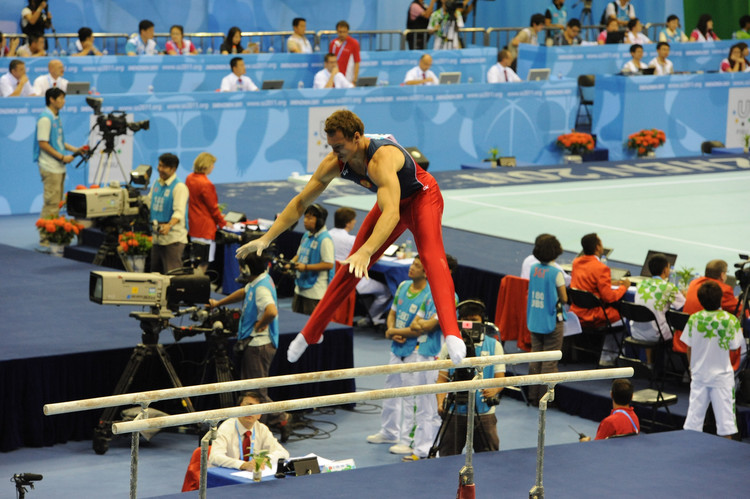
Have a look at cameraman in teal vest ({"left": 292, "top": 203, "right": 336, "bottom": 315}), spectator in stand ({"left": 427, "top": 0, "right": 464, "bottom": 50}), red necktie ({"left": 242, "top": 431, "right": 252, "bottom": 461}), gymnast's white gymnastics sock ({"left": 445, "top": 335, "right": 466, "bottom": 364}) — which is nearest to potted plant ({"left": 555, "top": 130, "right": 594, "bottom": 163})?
spectator in stand ({"left": 427, "top": 0, "right": 464, "bottom": 50})

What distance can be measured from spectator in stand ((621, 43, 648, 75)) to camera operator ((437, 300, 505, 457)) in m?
12.4

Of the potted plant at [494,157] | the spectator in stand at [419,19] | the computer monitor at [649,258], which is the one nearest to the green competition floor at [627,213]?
the computer monitor at [649,258]

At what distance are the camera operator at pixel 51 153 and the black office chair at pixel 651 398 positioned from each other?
6647mm

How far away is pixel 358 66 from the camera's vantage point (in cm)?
1753

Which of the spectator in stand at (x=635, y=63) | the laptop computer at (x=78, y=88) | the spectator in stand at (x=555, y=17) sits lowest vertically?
the laptop computer at (x=78, y=88)

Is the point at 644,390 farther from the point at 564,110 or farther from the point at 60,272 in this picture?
the point at 564,110

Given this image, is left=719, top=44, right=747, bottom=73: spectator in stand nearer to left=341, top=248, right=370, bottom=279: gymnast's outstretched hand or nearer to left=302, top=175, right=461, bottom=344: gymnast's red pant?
left=302, top=175, right=461, bottom=344: gymnast's red pant

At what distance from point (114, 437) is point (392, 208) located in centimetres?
465

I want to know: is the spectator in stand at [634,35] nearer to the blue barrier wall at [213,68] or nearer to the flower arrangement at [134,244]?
the blue barrier wall at [213,68]

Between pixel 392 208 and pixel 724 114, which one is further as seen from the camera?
pixel 724 114

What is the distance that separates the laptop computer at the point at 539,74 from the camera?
60.3ft

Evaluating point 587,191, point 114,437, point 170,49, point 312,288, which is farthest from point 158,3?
point 114,437

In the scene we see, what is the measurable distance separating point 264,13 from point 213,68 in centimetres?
552

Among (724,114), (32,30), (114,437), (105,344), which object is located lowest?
Result: (114,437)
